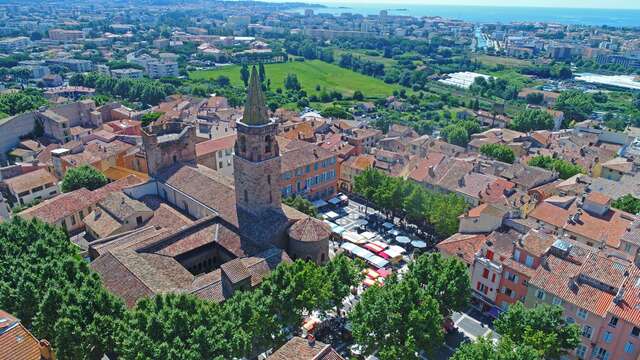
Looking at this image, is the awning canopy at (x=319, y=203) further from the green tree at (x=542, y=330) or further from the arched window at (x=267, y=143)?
the green tree at (x=542, y=330)

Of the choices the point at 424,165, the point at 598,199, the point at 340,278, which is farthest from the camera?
the point at 424,165

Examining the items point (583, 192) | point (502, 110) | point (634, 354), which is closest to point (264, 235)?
point (634, 354)

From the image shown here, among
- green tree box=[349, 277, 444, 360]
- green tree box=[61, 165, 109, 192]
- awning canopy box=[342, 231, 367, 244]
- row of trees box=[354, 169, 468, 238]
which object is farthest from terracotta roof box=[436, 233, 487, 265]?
green tree box=[61, 165, 109, 192]

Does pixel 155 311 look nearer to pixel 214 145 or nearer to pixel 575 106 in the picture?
pixel 214 145

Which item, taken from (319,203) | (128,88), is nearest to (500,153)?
(319,203)

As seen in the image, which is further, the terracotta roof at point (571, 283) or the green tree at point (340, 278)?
the green tree at point (340, 278)

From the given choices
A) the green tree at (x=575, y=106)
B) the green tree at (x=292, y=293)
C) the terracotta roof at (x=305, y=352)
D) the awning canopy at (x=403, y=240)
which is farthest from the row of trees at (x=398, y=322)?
the green tree at (x=575, y=106)

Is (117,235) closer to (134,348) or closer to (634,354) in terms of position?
(134,348)

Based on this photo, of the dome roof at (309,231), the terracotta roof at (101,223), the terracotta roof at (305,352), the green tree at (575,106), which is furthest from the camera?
the green tree at (575,106)
